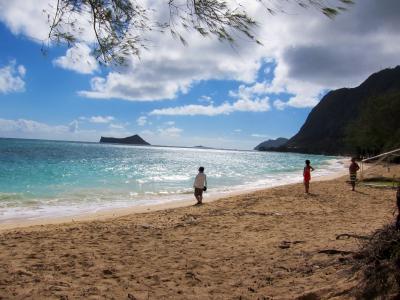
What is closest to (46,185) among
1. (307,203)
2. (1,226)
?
A: (1,226)

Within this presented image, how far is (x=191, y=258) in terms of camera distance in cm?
720

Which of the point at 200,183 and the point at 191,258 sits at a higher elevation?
the point at 200,183

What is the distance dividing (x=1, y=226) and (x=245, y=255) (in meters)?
9.04

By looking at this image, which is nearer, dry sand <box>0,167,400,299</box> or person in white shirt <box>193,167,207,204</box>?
dry sand <box>0,167,400,299</box>

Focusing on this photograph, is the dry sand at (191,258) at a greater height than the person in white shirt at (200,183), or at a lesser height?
lesser

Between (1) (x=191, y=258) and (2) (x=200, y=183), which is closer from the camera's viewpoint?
(1) (x=191, y=258)

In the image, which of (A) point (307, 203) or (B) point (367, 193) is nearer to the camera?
(A) point (307, 203)

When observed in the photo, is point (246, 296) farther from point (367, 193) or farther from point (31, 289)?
point (367, 193)

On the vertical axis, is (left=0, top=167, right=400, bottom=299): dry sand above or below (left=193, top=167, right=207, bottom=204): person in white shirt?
below

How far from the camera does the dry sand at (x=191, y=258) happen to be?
5.41m

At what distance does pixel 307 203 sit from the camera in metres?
14.9

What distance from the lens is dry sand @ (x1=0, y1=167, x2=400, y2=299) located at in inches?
213

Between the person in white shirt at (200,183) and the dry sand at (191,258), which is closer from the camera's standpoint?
the dry sand at (191,258)

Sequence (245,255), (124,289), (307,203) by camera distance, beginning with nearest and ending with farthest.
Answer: (124,289), (245,255), (307,203)
